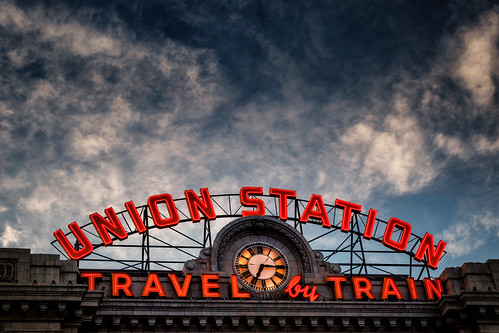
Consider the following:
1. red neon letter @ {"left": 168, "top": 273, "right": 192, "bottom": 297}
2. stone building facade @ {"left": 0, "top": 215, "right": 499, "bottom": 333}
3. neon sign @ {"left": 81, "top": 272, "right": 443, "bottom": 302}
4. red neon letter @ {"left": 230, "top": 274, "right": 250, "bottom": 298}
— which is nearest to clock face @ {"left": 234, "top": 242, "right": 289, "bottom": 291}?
stone building facade @ {"left": 0, "top": 215, "right": 499, "bottom": 333}

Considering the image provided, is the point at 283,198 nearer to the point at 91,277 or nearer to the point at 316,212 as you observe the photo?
the point at 316,212

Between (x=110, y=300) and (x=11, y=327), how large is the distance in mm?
5243

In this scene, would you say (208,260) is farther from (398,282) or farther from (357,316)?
(398,282)

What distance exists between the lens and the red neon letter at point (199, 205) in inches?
1715

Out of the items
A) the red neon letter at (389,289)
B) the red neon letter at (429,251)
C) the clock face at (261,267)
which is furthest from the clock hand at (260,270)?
the red neon letter at (429,251)

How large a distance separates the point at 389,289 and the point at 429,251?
6.22 metres

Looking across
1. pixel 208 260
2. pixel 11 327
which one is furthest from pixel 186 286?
→ pixel 11 327

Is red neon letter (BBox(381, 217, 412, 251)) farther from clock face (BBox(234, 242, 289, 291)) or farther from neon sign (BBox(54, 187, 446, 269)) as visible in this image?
clock face (BBox(234, 242, 289, 291))

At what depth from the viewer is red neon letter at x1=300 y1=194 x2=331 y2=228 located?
44.8m

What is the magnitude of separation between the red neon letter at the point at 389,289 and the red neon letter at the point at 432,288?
1.64 m

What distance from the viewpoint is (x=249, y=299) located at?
37906 millimetres

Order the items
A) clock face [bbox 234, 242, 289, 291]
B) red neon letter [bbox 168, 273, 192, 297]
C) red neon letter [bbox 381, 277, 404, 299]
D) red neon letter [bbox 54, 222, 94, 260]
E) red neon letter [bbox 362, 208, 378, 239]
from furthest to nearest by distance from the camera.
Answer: red neon letter [bbox 362, 208, 378, 239] < clock face [bbox 234, 242, 289, 291] < red neon letter [bbox 381, 277, 404, 299] < red neon letter [bbox 54, 222, 94, 260] < red neon letter [bbox 168, 273, 192, 297]

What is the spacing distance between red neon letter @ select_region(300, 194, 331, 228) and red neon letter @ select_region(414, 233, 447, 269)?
661cm

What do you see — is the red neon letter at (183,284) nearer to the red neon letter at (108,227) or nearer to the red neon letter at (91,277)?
the red neon letter at (91,277)
